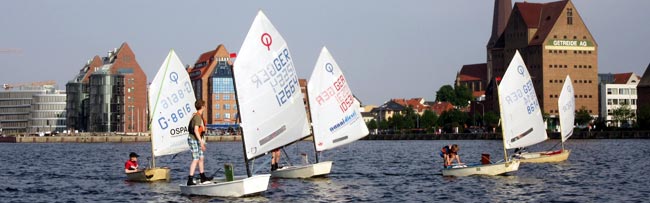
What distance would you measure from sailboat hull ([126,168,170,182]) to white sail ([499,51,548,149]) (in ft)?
55.7

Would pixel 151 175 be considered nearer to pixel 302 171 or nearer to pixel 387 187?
pixel 302 171

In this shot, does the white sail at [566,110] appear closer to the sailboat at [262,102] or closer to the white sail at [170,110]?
the white sail at [170,110]

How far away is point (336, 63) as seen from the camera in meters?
55.7

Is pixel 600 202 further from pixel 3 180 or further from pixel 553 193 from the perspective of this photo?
pixel 3 180

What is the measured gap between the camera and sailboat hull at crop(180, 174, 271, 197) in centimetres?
3809

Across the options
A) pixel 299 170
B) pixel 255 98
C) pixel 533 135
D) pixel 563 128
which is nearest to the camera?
pixel 255 98

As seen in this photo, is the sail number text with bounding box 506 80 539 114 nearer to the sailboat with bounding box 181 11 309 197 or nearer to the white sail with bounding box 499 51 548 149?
the white sail with bounding box 499 51 548 149

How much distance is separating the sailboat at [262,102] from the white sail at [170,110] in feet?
37.8

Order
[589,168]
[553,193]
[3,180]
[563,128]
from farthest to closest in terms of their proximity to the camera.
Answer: [563,128] < [589,168] < [3,180] < [553,193]

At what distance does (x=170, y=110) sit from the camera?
51.8 meters

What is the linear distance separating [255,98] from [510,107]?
22.9m

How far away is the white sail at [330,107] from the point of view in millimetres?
54344

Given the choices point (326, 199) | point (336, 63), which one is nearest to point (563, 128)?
point (336, 63)

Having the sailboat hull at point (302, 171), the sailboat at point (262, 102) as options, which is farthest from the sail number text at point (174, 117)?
the sailboat at point (262, 102)
